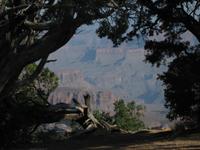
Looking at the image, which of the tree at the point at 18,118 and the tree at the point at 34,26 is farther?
the tree at the point at 18,118

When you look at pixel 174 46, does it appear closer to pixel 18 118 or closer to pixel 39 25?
pixel 18 118

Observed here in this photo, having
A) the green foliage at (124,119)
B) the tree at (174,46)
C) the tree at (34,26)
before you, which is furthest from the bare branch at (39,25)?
the green foliage at (124,119)

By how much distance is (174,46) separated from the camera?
25.2 m

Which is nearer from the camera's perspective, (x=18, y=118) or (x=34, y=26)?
(x=34, y=26)

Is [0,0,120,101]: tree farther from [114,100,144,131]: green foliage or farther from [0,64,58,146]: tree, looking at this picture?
[114,100,144,131]: green foliage

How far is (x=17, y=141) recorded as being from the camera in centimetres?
2147

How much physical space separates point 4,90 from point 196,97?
27.5 ft

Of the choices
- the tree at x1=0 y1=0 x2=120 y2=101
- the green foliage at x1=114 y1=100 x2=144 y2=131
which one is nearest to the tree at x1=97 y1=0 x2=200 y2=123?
the tree at x1=0 y1=0 x2=120 y2=101

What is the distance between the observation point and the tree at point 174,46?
21750 millimetres

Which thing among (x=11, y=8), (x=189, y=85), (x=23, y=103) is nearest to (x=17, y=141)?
(x=23, y=103)

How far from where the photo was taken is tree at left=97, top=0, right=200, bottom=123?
2175 cm

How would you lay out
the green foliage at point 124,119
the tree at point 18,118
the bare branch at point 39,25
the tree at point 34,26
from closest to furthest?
the tree at point 34,26 → the bare branch at point 39,25 → the tree at point 18,118 → the green foliage at point 124,119

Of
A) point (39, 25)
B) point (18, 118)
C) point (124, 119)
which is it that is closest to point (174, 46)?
point (18, 118)

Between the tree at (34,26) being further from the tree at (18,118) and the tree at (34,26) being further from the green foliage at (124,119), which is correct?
the green foliage at (124,119)
